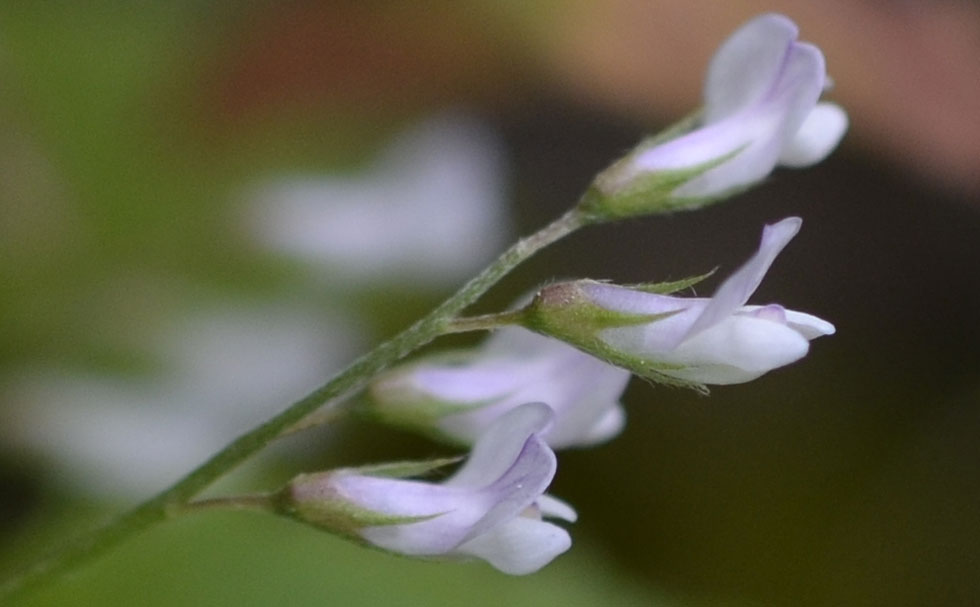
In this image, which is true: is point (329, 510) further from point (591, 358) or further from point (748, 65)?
point (748, 65)

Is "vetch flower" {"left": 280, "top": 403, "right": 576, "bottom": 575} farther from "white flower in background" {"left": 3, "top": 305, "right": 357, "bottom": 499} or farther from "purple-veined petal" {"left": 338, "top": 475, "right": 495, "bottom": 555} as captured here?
"white flower in background" {"left": 3, "top": 305, "right": 357, "bottom": 499}

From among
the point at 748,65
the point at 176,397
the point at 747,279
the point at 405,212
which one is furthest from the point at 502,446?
the point at 405,212

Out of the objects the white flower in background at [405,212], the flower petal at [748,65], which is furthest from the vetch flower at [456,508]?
the white flower in background at [405,212]

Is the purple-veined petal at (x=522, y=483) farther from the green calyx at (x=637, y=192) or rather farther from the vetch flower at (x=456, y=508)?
the green calyx at (x=637, y=192)

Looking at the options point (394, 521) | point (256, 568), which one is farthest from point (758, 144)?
point (256, 568)

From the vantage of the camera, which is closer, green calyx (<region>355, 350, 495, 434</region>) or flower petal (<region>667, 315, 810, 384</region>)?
flower petal (<region>667, 315, 810, 384</region>)

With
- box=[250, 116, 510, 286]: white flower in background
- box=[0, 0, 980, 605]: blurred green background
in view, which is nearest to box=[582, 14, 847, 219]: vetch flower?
box=[0, 0, 980, 605]: blurred green background

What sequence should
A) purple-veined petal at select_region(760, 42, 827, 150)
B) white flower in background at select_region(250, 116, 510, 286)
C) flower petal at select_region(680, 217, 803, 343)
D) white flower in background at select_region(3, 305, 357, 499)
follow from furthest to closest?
1. white flower in background at select_region(250, 116, 510, 286)
2. white flower in background at select_region(3, 305, 357, 499)
3. purple-veined petal at select_region(760, 42, 827, 150)
4. flower petal at select_region(680, 217, 803, 343)

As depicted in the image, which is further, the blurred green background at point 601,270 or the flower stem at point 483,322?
the blurred green background at point 601,270
